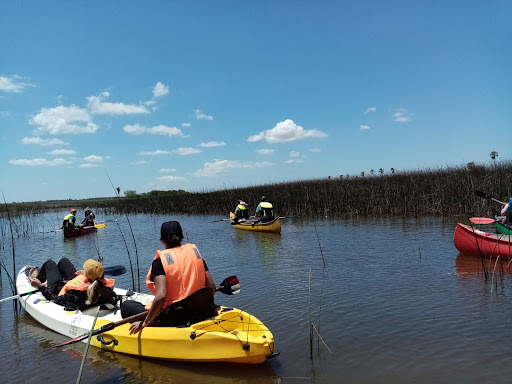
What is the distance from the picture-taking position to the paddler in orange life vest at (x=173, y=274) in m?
3.88

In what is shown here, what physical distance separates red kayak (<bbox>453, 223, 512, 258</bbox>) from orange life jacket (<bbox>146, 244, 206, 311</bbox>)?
5941mm

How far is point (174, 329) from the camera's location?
13.5 feet

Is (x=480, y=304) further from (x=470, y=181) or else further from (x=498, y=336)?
(x=470, y=181)

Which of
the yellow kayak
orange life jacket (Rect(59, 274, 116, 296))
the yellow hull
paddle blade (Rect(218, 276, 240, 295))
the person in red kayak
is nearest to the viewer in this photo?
the yellow hull

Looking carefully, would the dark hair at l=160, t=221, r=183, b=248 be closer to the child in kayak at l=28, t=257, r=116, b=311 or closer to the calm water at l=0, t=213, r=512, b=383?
the calm water at l=0, t=213, r=512, b=383

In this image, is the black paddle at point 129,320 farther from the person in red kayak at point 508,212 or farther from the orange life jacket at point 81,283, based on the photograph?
the person in red kayak at point 508,212

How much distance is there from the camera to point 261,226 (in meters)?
15.6

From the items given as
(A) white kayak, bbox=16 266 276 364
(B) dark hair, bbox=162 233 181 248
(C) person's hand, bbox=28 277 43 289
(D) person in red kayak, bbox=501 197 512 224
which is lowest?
(A) white kayak, bbox=16 266 276 364

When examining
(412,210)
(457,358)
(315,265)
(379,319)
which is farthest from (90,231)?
(457,358)

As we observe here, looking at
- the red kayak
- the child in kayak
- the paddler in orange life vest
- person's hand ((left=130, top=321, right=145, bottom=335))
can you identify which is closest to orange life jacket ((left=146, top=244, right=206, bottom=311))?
the paddler in orange life vest

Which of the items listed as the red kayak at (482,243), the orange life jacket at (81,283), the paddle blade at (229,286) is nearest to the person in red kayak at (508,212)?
the red kayak at (482,243)

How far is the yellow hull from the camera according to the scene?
3.81 m

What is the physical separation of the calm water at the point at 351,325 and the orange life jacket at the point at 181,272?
85cm

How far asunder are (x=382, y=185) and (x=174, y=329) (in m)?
16.9
